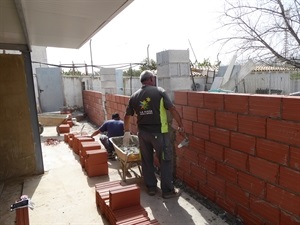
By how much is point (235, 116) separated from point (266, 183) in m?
0.80

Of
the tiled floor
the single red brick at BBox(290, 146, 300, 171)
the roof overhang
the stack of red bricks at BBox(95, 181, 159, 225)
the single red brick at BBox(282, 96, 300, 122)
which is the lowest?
the tiled floor

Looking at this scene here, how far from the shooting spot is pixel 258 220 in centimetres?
278

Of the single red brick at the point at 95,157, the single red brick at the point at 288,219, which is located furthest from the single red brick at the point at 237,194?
the single red brick at the point at 95,157

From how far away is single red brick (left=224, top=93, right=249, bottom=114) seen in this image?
282 centimetres

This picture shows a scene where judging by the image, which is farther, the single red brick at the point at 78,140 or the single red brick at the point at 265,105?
the single red brick at the point at 78,140

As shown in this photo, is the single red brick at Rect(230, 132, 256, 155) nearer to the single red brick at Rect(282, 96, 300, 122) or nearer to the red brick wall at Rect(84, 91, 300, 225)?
the red brick wall at Rect(84, 91, 300, 225)

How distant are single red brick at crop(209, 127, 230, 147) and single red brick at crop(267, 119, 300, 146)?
2.10ft

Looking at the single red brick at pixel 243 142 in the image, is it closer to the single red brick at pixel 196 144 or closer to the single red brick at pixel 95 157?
the single red brick at pixel 196 144

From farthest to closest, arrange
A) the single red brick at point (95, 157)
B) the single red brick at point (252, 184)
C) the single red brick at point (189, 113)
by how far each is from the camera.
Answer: the single red brick at point (95, 157), the single red brick at point (189, 113), the single red brick at point (252, 184)

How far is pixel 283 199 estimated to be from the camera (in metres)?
2.45

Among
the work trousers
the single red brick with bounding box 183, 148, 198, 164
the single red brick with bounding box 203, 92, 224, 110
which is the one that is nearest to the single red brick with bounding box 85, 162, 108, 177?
the work trousers

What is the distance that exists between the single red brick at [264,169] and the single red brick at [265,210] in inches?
11.1

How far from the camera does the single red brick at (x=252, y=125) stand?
8.55ft

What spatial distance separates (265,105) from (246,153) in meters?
0.62
